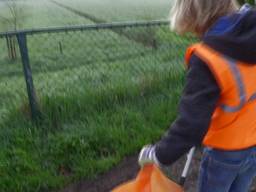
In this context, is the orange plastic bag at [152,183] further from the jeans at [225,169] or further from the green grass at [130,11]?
the green grass at [130,11]

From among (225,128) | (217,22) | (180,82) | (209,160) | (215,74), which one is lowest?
(180,82)

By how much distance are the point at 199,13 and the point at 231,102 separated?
36 centimetres

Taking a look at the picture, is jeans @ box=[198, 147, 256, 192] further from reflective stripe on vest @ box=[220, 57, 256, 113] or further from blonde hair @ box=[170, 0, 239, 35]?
blonde hair @ box=[170, 0, 239, 35]

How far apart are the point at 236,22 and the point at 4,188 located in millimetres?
2038

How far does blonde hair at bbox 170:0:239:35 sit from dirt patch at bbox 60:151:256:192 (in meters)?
1.64

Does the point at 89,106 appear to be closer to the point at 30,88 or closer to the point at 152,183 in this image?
the point at 30,88

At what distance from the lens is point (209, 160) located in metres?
1.99

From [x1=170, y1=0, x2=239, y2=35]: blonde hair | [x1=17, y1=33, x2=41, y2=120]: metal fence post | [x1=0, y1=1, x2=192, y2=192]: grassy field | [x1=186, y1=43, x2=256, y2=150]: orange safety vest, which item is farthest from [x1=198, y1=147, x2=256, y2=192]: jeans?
[x1=17, y1=33, x2=41, y2=120]: metal fence post

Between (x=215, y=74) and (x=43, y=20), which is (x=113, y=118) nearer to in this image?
(x=215, y=74)

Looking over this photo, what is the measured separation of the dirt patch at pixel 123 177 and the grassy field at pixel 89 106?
5 centimetres

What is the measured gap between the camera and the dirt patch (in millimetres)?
3156

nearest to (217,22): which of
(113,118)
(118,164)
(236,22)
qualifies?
(236,22)

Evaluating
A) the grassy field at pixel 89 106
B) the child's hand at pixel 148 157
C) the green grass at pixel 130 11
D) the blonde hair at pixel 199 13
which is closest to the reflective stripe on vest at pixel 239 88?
the blonde hair at pixel 199 13

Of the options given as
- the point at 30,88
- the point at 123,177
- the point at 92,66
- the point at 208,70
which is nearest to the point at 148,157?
the point at 208,70
